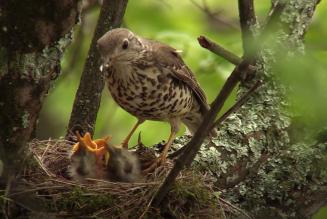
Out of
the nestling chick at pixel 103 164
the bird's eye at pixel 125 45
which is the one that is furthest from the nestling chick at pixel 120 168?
the bird's eye at pixel 125 45

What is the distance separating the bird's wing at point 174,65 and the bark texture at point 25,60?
4.64 feet

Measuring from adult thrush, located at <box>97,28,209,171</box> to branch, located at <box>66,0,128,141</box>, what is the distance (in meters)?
0.15

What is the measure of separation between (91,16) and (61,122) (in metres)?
1.02

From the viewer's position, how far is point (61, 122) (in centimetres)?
637

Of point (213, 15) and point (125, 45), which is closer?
point (125, 45)

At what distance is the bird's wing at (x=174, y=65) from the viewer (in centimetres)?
422

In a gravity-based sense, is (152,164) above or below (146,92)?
below

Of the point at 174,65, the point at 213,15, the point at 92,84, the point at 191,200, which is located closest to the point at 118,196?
the point at 191,200

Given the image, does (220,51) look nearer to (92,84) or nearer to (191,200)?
(191,200)

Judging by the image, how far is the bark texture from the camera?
265cm

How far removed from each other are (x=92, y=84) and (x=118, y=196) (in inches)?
40.6

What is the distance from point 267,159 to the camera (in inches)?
161

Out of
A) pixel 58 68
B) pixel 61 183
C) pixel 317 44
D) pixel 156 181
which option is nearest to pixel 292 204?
pixel 156 181

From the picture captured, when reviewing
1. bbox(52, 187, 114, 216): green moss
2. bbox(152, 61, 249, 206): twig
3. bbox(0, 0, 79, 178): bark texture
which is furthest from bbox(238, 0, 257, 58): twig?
bbox(52, 187, 114, 216): green moss
